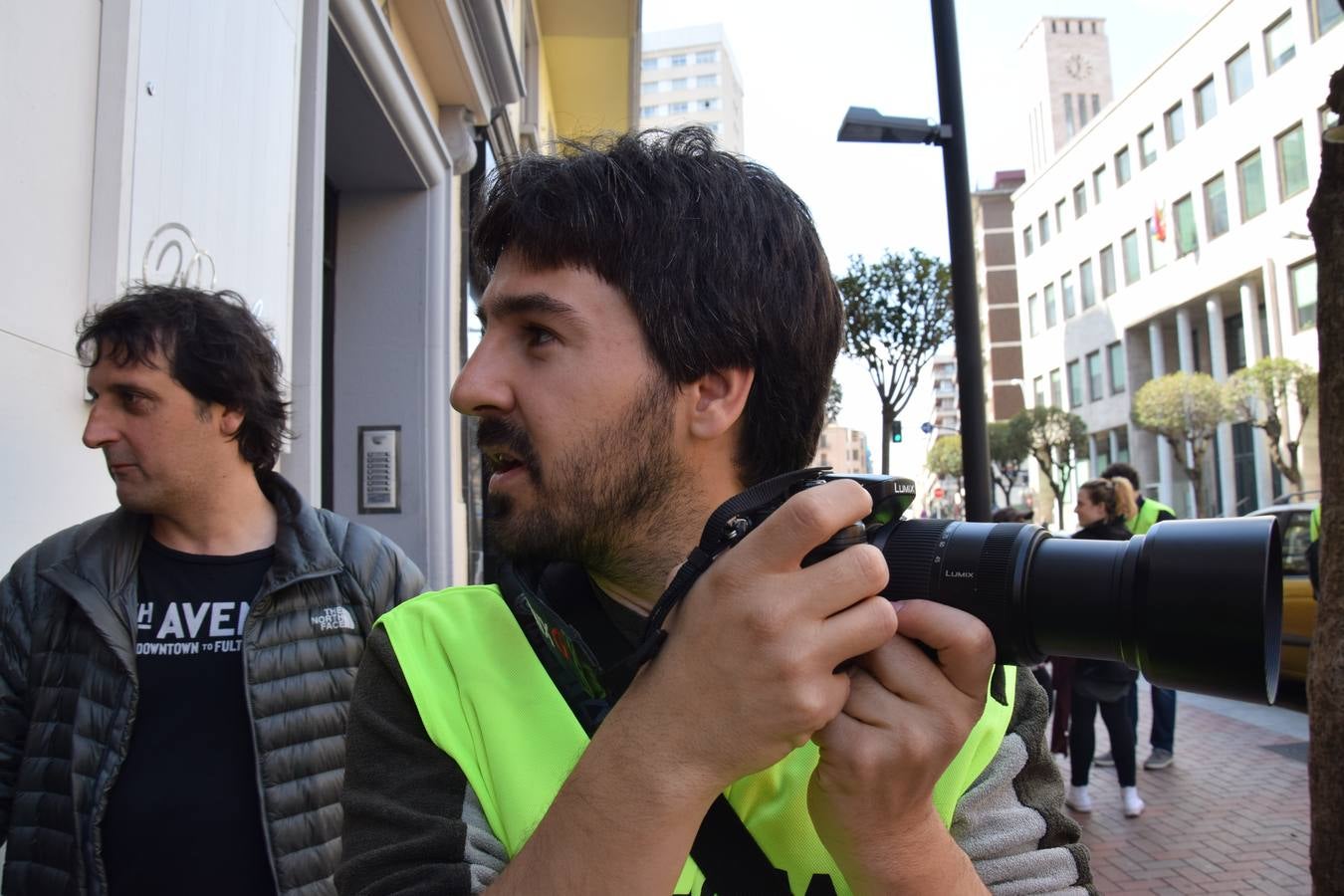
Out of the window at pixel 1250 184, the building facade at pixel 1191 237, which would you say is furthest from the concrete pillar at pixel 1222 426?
the window at pixel 1250 184

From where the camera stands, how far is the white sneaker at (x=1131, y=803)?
5.45m

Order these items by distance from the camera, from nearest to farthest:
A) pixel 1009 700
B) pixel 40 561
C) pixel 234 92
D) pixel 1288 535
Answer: pixel 1009 700
pixel 40 561
pixel 234 92
pixel 1288 535

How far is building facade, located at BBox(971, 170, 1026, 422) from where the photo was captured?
204 ft

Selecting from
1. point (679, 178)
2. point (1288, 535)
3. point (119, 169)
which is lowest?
point (1288, 535)

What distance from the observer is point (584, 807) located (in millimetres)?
910

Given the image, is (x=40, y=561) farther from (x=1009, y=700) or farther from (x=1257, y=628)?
(x=1257, y=628)

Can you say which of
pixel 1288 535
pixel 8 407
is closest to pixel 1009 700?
pixel 8 407

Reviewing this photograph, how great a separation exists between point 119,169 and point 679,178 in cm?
174

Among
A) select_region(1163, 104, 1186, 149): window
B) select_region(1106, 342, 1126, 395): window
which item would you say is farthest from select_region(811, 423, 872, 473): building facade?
select_region(1163, 104, 1186, 149): window

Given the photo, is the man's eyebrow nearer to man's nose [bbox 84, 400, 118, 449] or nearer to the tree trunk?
man's nose [bbox 84, 400, 118, 449]

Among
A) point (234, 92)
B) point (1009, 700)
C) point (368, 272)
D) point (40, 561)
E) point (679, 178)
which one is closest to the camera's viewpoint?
point (1009, 700)

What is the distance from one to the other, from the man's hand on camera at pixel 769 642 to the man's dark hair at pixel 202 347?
1.80 meters

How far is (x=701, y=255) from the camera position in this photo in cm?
138

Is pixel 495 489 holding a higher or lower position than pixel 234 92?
lower
